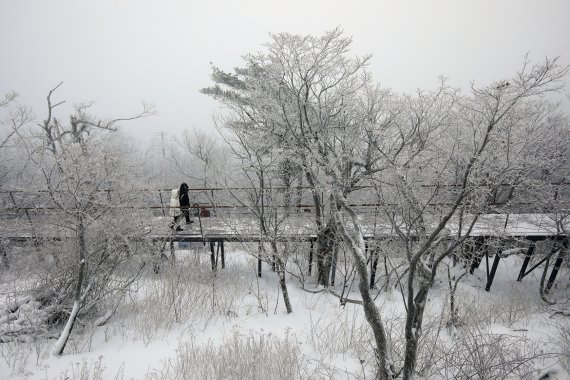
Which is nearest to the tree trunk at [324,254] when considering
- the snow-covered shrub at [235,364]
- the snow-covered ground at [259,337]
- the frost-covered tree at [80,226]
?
the snow-covered ground at [259,337]

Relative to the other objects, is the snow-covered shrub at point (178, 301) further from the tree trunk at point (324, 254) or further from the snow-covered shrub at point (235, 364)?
the tree trunk at point (324, 254)

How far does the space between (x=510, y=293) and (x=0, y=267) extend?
2053 cm

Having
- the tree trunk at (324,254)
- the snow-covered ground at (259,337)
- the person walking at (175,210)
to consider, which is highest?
the person walking at (175,210)

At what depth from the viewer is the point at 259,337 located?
324 inches

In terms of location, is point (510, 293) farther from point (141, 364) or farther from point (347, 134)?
point (141, 364)

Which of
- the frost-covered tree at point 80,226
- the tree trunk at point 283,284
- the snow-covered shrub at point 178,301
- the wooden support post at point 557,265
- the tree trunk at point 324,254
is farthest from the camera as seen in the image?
the wooden support post at point 557,265

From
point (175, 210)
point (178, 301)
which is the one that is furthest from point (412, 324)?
point (175, 210)

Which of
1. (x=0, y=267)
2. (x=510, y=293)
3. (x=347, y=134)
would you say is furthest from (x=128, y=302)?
(x=510, y=293)

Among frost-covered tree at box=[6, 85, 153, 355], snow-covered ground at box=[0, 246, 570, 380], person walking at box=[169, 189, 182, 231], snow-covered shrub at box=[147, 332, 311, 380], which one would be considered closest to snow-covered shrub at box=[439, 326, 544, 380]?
snow-covered ground at box=[0, 246, 570, 380]

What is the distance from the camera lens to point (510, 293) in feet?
41.8

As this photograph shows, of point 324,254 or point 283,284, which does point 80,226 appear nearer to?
point 283,284

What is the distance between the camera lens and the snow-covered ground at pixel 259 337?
6.39 m

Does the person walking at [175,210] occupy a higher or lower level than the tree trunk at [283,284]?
higher

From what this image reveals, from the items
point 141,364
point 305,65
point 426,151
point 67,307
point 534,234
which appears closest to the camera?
point 141,364
